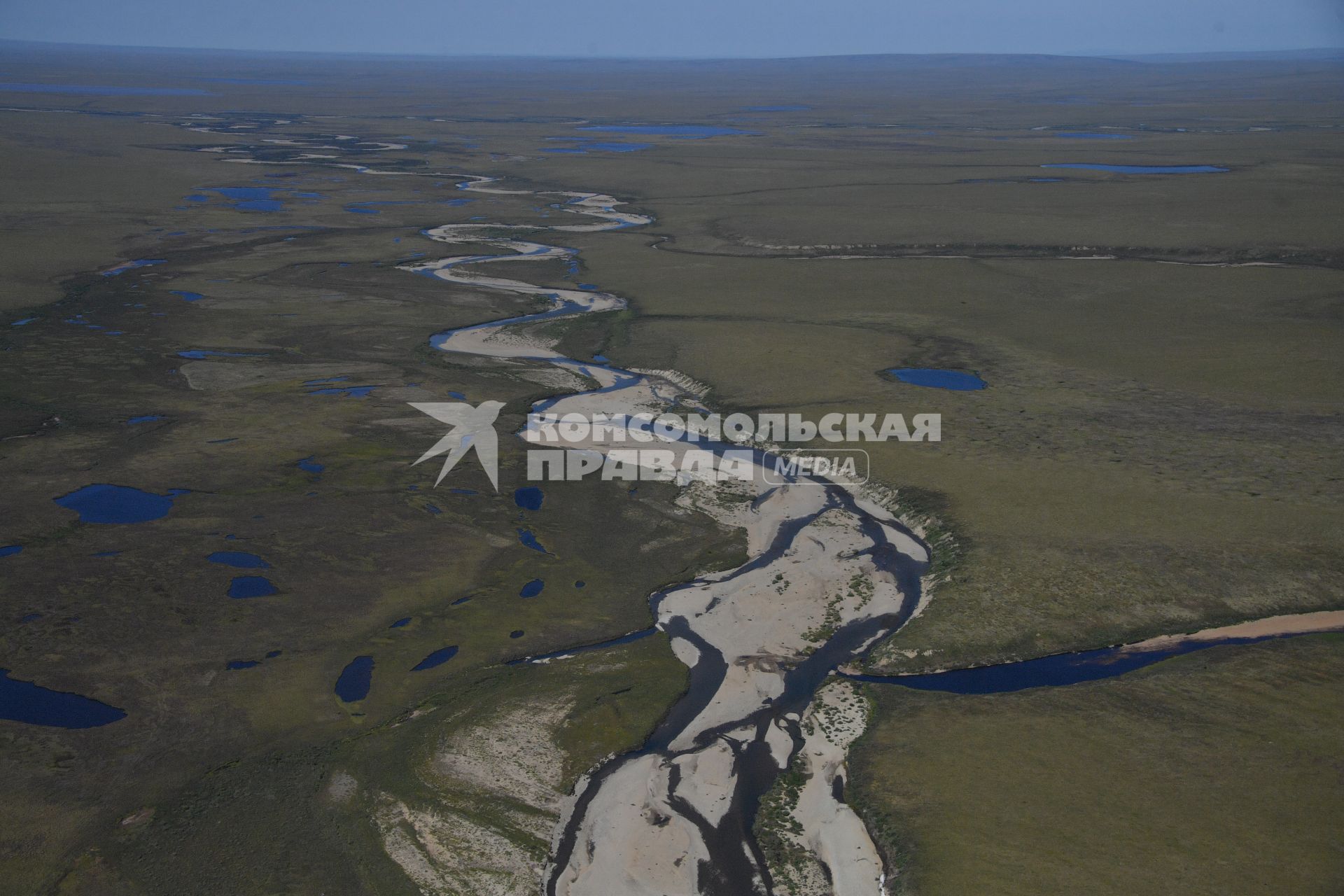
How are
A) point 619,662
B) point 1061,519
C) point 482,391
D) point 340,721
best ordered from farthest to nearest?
point 482,391
point 1061,519
point 619,662
point 340,721

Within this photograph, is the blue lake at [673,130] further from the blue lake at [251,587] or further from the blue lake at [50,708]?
the blue lake at [50,708]

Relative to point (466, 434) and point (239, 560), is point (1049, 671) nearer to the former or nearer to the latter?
point (239, 560)

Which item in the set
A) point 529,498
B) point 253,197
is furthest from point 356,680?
point 253,197

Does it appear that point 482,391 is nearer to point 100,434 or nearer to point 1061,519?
point 100,434

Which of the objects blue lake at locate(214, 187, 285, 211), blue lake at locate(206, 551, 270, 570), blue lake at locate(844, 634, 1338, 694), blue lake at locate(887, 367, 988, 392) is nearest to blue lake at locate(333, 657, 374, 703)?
blue lake at locate(206, 551, 270, 570)

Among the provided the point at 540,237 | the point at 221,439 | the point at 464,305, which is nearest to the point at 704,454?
the point at 221,439

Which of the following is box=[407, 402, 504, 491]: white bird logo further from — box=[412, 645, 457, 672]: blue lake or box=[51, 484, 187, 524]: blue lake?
box=[412, 645, 457, 672]: blue lake
